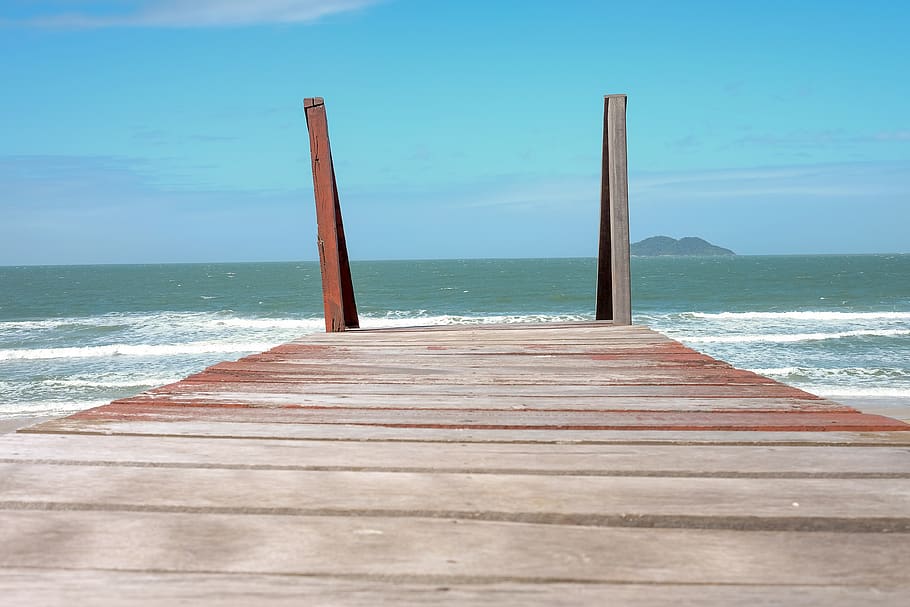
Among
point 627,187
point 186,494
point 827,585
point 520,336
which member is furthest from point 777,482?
point 627,187

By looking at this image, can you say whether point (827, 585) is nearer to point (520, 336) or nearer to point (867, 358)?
point (520, 336)

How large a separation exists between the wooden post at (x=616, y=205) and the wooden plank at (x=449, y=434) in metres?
2.68

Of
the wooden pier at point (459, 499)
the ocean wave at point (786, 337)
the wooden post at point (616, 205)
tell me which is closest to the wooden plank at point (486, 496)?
the wooden pier at point (459, 499)

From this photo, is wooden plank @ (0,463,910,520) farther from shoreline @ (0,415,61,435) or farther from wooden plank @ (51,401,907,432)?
shoreline @ (0,415,61,435)

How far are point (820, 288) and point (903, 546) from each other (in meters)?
44.3

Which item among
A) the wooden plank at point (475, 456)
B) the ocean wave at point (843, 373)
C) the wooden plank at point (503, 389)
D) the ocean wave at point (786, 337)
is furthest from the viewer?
the ocean wave at point (786, 337)

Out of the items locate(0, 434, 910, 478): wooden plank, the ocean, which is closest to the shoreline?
the ocean

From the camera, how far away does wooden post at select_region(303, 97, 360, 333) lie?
455cm

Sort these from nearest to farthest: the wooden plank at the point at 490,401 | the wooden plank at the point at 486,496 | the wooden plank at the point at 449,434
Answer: the wooden plank at the point at 486,496
the wooden plank at the point at 449,434
the wooden plank at the point at 490,401

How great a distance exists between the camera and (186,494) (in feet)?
4.74

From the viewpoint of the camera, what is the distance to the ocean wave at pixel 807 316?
25602 mm

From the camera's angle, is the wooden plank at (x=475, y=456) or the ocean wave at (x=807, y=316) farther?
the ocean wave at (x=807, y=316)

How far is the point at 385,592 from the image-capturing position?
1059 millimetres

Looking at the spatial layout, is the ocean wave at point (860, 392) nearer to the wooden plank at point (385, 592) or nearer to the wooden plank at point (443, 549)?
the wooden plank at point (443, 549)
